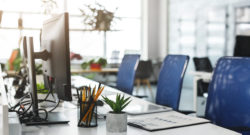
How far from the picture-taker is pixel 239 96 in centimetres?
181

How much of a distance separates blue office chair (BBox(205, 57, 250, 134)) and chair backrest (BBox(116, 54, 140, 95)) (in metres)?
1.25

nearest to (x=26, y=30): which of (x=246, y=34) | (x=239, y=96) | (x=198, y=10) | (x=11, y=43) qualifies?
(x=11, y=43)

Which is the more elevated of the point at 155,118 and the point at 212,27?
the point at 212,27

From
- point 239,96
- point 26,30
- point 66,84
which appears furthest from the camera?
point 26,30

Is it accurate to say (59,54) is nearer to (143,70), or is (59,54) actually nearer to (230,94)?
(230,94)

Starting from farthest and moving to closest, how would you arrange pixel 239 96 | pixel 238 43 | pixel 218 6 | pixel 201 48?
pixel 201 48, pixel 218 6, pixel 238 43, pixel 239 96

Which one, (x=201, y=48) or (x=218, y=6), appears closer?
(x=218, y=6)

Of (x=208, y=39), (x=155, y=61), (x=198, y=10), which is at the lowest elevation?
(x=155, y=61)

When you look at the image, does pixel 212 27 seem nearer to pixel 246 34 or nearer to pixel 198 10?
pixel 198 10

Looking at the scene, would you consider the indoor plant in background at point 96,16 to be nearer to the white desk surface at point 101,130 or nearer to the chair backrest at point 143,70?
the white desk surface at point 101,130

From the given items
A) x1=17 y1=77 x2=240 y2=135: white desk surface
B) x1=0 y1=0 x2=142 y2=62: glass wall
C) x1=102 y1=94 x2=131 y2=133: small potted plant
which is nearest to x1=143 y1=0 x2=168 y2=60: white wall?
x1=0 y1=0 x2=142 y2=62: glass wall

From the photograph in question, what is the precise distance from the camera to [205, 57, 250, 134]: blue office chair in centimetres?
178

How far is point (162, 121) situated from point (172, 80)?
98 cm

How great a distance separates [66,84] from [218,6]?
689 cm
